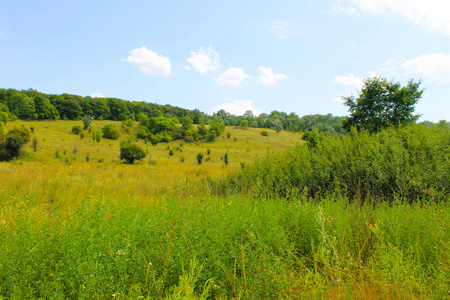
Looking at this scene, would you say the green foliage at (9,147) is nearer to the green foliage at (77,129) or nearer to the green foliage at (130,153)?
the green foliage at (130,153)

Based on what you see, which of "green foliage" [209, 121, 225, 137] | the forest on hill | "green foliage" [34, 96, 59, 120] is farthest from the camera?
"green foliage" [209, 121, 225, 137]

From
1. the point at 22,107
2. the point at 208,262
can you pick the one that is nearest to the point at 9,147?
the point at 208,262

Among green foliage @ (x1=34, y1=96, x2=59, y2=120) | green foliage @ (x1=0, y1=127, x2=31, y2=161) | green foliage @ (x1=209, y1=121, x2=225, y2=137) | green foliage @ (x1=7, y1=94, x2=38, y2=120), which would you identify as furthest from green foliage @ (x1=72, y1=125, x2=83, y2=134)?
green foliage @ (x1=209, y1=121, x2=225, y2=137)

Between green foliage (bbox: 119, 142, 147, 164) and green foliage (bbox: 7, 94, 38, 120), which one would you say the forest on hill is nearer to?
green foliage (bbox: 7, 94, 38, 120)

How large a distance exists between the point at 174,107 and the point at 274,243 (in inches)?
5053

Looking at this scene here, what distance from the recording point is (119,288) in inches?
92.9

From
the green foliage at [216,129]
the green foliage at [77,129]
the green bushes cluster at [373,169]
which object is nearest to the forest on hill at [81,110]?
the green foliage at [216,129]

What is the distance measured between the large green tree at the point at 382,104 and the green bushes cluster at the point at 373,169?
12.8 metres

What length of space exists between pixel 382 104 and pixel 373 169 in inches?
743

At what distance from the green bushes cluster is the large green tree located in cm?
1283

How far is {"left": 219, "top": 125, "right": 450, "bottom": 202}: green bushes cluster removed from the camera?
8180mm

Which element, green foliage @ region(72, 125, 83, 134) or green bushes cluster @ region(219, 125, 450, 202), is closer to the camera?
green bushes cluster @ region(219, 125, 450, 202)

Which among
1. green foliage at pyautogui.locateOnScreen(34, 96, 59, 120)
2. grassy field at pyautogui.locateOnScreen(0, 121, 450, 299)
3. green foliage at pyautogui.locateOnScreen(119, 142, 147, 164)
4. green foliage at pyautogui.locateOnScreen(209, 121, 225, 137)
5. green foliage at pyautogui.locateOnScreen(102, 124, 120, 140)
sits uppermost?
green foliage at pyautogui.locateOnScreen(34, 96, 59, 120)

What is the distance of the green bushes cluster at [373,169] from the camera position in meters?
8.18
